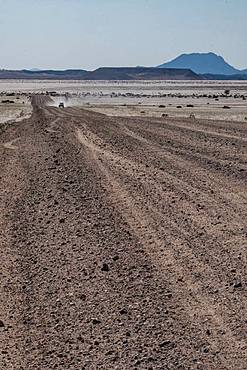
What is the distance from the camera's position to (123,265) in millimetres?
7898

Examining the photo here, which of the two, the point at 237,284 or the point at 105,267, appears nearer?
the point at 237,284

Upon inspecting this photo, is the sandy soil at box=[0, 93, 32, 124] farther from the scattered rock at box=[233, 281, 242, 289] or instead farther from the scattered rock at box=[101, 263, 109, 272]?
the scattered rock at box=[233, 281, 242, 289]

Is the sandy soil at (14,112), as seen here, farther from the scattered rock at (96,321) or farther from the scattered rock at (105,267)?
the scattered rock at (96,321)

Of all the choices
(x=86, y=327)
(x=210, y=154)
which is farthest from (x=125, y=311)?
(x=210, y=154)

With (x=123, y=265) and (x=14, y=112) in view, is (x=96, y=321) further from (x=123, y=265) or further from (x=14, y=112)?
(x=14, y=112)

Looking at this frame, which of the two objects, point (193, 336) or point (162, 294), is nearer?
point (193, 336)

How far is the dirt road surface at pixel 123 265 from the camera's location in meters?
5.61

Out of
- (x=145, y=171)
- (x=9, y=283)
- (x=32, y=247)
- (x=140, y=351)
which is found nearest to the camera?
(x=140, y=351)

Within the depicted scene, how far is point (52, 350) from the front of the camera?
5605mm

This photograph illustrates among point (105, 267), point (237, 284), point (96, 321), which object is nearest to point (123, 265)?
point (105, 267)

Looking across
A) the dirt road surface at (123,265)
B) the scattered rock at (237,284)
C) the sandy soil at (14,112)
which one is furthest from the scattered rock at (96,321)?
the sandy soil at (14,112)

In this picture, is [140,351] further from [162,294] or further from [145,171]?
[145,171]

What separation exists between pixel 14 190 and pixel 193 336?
316 inches

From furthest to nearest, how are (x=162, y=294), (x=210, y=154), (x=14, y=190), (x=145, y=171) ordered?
(x=210, y=154) < (x=145, y=171) < (x=14, y=190) < (x=162, y=294)
